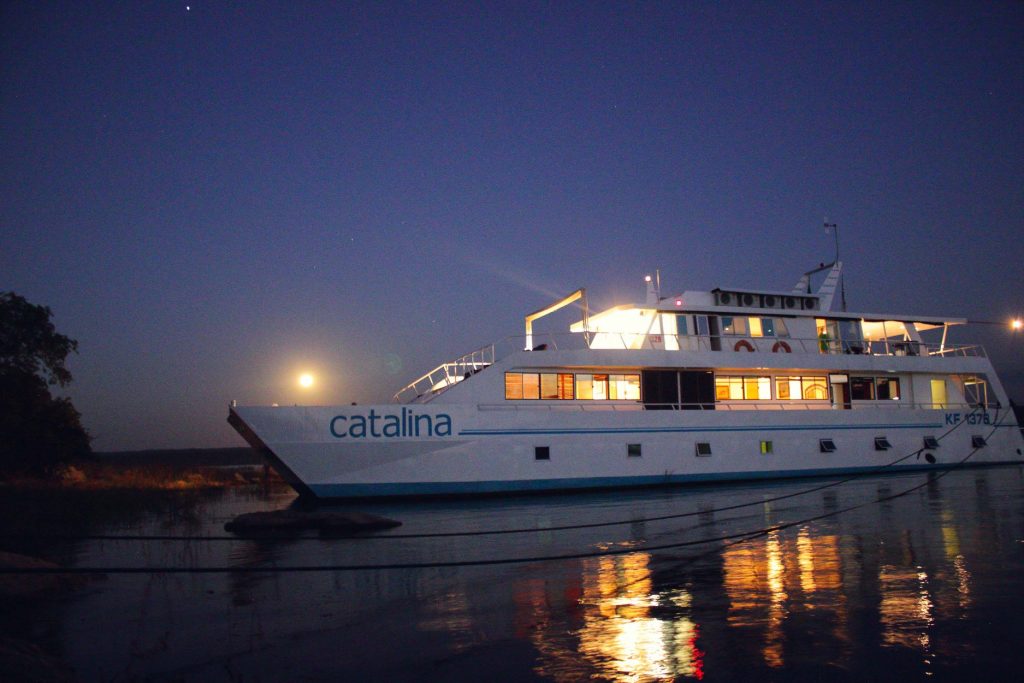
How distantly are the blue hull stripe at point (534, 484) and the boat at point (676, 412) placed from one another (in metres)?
0.05

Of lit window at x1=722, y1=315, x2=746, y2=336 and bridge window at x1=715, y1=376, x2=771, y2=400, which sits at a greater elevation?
lit window at x1=722, y1=315, x2=746, y2=336

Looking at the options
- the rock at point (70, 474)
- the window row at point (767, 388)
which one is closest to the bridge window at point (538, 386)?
the window row at point (767, 388)

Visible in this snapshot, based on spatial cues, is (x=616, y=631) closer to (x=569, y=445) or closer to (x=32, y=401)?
(x=569, y=445)

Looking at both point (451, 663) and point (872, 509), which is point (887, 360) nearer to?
point (872, 509)

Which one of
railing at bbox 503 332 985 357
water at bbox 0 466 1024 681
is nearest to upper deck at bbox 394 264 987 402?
A: railing at bbox 503 332 985 357

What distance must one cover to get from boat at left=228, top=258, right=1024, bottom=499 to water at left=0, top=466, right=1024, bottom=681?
6.53 m

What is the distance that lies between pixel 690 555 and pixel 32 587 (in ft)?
27.9

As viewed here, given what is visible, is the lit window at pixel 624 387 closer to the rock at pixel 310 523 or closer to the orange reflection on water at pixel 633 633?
the rock at pixel 310 523

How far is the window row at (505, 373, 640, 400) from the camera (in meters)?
22.5

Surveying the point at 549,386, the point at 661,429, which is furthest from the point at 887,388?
the point at 549,386

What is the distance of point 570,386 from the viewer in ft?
76.5

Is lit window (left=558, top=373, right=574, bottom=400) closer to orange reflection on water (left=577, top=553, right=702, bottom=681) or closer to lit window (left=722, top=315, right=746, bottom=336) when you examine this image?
lit window (left=722, top=315, right=746, bottom=336)

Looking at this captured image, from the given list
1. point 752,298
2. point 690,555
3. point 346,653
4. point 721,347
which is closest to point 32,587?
point 346,653

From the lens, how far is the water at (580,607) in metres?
5.58
